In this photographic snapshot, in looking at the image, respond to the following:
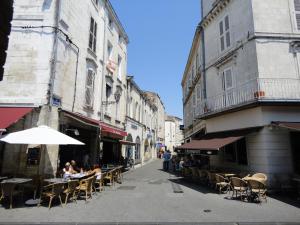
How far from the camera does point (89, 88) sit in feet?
45.5

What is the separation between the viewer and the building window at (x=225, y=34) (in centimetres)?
1387

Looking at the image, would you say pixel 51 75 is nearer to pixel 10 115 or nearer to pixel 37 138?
pixel 10 115

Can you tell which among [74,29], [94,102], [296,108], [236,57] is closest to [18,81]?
[74,29]

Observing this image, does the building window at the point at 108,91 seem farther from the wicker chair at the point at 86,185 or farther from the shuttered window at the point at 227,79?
the wicker chair at the point at 86,185

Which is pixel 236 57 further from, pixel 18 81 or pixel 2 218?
pixel 2 218

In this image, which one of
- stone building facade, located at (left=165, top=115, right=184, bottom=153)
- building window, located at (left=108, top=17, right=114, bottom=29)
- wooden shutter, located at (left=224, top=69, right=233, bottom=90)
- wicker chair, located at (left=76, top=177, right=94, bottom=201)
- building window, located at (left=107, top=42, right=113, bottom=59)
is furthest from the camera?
stone building facade, located at (left=165, top=115, right=184, bottom=153)

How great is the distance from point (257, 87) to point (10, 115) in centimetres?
1038

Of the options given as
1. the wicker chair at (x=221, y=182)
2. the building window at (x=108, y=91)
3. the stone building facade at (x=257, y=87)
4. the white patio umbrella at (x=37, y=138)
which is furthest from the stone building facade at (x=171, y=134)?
the white patio umbrella at (x=37, y=138)

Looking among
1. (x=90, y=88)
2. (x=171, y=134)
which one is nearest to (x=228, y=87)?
(x=90, y=88)

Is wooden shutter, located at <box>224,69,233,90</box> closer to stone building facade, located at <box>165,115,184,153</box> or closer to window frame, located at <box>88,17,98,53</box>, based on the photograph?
window frame, located at <box>88,17,98,53</box>

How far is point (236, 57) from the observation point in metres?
13.0

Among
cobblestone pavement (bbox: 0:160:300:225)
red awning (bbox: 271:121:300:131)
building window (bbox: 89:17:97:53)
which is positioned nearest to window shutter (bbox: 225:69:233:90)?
red awning (bbox: 271:121:300:131)

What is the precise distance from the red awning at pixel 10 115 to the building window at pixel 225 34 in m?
10.9

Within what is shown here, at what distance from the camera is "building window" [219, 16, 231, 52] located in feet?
45.5
